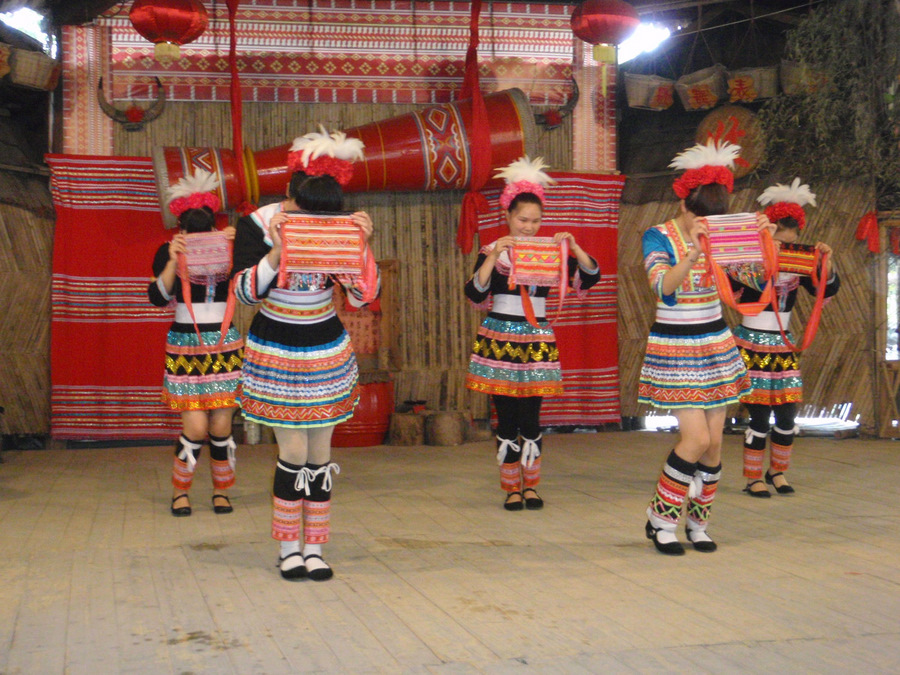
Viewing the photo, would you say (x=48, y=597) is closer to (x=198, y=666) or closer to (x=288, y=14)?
(x=198, y=666)

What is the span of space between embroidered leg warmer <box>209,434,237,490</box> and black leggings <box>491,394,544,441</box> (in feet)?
4.26

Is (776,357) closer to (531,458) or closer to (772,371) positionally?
(772,371)

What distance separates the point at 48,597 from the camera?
324 cm

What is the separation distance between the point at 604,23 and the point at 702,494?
355 cm

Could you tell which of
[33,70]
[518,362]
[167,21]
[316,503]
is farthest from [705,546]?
[33,70]

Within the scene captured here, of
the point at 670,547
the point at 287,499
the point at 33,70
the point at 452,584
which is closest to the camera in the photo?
the point at 452,584

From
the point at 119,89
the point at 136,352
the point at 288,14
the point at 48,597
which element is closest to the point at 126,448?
the point at 136,352

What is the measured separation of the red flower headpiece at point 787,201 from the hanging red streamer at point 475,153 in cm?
221

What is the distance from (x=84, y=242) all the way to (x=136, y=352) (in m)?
0.83

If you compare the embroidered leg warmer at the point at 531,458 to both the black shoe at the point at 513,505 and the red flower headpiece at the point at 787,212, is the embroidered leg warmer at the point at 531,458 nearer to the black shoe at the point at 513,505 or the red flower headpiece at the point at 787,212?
the black shoe at the point at 513,505

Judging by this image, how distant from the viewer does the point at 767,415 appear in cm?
524

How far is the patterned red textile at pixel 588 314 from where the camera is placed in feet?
24.9

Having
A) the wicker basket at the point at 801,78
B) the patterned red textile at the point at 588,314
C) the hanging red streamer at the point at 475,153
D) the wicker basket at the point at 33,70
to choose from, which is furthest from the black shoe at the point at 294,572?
the wicker basket at the point at 801,78

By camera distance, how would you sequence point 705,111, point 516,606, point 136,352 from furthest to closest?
point 705,111
point 136,352
point 516,606
